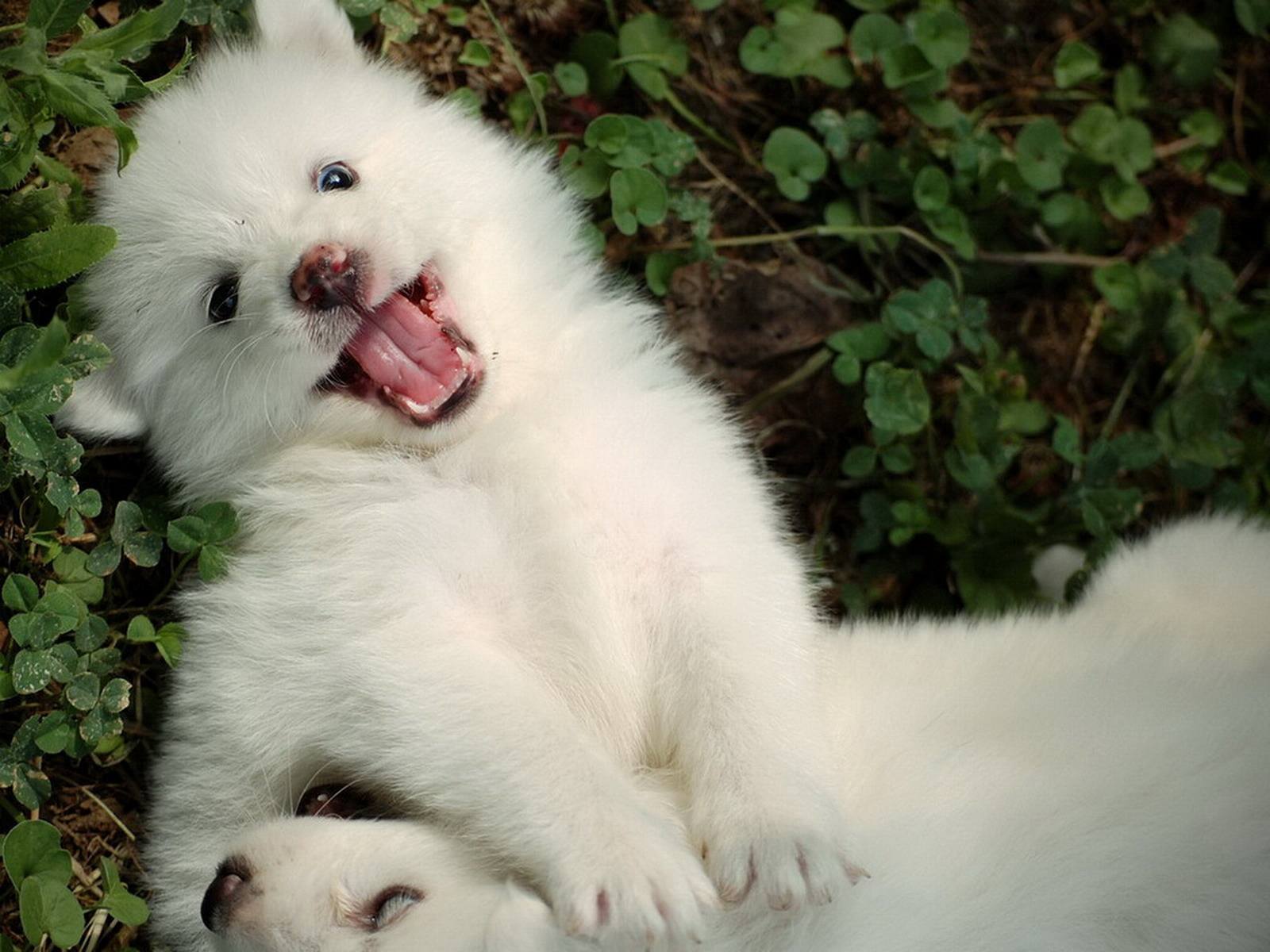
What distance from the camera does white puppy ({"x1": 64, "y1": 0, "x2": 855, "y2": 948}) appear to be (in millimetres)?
2564

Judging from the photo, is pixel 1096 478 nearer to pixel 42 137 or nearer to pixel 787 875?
pixel 787 875

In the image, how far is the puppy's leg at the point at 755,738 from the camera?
244 cm

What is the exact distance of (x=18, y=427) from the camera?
107 inches

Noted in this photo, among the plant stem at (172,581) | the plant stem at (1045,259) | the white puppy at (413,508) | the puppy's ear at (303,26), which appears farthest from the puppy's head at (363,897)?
the plant stem at (1045,259)

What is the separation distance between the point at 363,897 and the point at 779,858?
836 millimetres

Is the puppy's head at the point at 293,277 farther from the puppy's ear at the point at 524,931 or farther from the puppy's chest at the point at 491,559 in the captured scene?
the puppy's ear at the point at 524,931

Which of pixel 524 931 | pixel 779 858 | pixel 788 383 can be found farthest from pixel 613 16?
pixel 524 931

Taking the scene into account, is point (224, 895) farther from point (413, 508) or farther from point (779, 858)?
point (779, 858)

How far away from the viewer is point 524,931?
2.32m

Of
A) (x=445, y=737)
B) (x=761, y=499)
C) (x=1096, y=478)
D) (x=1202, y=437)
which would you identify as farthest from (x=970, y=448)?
(x=445, y=737)

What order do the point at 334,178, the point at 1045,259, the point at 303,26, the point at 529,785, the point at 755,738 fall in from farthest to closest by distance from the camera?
the point at 1045,259 → the point at 303,26 → the point at 334,178 → the point at 755,738 → the point at 529,785

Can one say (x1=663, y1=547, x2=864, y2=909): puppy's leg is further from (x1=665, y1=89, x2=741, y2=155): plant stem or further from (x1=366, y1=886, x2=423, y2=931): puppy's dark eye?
(x1=665, y1=89, x2=741, y2=155): plant stem

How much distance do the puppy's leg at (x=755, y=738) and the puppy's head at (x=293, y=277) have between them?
749 mm

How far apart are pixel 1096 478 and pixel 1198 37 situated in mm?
1670
